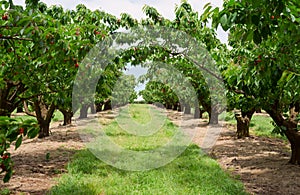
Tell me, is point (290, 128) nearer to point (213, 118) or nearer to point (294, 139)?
point (294, 139)

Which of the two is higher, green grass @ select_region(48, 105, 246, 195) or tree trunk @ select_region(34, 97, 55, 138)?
tree trunk @ select_region(34, 97, 55, 138)

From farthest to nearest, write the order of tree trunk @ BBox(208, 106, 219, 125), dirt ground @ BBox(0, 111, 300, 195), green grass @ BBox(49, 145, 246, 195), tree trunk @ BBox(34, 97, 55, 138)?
1. tree trunk @ BBox(208, 106, 219, 125)
2. tree trunk @ BBox(34, 97, 55, 138)
3. dirt ground @ BBox(0, 111, 300, 195)
4. green grass @ BBox(49, 145, 246, 195)

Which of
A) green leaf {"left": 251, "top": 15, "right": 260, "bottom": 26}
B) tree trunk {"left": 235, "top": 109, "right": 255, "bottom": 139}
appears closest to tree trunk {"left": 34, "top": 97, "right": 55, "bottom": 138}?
tree trunk {"left": 235, "top": 109, "right": 255, "bottom": 139}

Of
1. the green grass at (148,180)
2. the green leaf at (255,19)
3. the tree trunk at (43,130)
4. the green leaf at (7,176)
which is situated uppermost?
the green leaf at (255,19)

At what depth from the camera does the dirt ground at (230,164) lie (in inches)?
289

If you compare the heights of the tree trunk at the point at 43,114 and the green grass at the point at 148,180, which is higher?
the tree trunk at the point at 43,114

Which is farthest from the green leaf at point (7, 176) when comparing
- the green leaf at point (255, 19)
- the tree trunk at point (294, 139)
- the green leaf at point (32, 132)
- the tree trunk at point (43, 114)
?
the tree trunk at point (43, 114)

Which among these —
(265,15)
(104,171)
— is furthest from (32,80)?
(265,15)

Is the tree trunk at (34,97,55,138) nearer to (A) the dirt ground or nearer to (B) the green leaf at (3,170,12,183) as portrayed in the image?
(A) the dirt ground

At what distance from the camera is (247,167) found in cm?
965

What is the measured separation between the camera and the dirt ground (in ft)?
24.1

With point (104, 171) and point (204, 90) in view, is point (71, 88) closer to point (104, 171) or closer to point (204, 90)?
point (104, 171)

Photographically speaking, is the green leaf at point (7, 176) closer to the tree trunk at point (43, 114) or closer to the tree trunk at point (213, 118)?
the tree trunk at point (43, 114)

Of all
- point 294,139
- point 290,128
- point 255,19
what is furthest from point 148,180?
point 255,19
